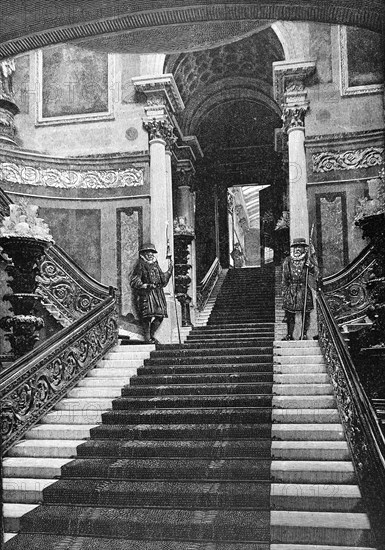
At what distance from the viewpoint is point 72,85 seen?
1281 centimetres

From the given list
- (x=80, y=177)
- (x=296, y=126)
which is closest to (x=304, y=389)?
(x=296, y=126)

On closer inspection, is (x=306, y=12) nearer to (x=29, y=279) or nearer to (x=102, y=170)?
(x=29, y=279)

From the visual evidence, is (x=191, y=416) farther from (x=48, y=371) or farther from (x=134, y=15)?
(x=134, y=15)

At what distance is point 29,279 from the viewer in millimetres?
6711

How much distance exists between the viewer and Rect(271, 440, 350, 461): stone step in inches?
209

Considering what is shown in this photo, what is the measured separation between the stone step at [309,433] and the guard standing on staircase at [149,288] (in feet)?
14.0

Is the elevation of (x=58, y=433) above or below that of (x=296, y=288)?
below

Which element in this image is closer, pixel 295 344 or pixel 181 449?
pixel 181 449

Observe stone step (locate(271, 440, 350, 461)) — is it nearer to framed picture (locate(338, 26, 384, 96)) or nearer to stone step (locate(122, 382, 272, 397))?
stone step (locate(122, 382, 272, 397))

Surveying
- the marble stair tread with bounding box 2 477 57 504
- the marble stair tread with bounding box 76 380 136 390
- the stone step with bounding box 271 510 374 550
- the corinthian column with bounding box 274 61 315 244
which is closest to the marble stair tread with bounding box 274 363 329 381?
the marble stair tread with bounding box 76 380 136 390

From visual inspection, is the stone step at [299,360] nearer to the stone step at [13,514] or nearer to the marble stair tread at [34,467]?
the marble stair tread at [34,467]

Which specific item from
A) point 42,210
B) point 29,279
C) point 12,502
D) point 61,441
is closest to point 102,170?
point 42,210

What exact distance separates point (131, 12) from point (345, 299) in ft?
21.6

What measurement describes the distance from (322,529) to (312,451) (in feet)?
→ 3.66
